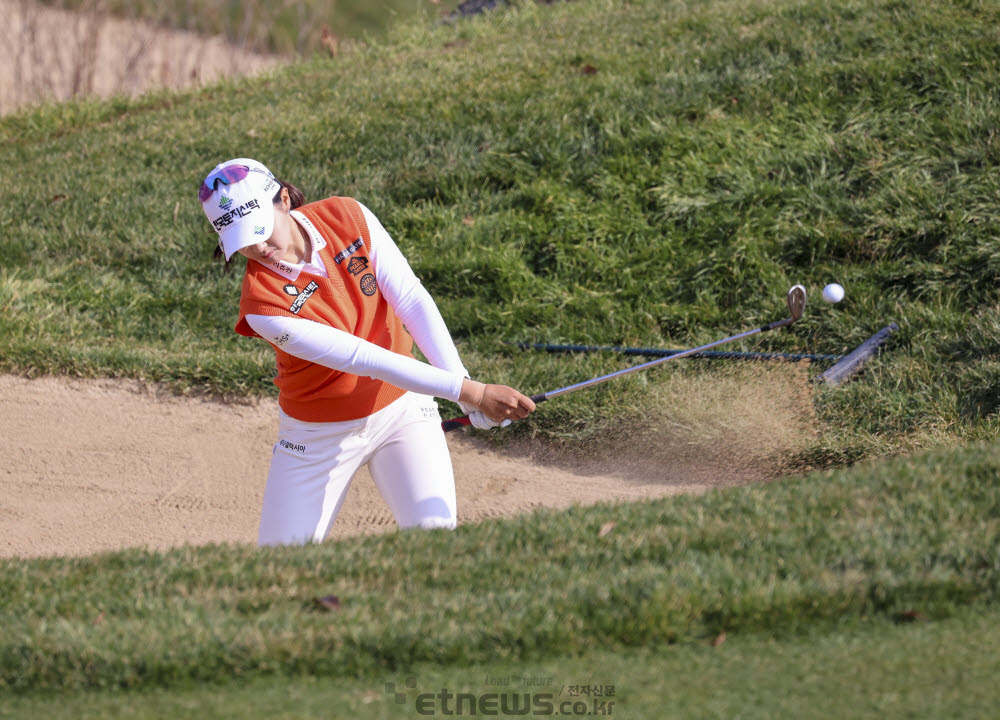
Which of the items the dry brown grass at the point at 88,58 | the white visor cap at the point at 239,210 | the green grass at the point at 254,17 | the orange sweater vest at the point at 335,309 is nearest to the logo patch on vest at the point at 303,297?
the orange sweater vest at the point at 335,309

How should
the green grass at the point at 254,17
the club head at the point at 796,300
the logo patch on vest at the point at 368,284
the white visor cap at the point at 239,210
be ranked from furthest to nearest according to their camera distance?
the green grass at the point at 254,17
the club head at the point at 796,300
the logo patch on vest at the point at 368,284
the white visor cap at the point at 239,210

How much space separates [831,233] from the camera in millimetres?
7004

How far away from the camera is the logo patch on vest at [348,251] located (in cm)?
430

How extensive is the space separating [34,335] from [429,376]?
4.34 metres

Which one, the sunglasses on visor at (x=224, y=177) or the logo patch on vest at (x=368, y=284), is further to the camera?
the logo patch on vest at (x=368, y=284)

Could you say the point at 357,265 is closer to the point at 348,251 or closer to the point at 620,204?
the point at 348,251

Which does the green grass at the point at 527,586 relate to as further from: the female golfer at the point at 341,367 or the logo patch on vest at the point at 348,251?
the logo patch on vest at the point at 348,251

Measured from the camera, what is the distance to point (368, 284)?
4395 mm

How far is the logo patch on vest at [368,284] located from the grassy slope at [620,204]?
222 centimetres

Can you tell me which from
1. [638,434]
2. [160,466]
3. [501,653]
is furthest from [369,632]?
[160,466]

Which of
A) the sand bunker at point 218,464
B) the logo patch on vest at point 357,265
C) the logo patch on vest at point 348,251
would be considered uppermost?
the logo patch on vest at point 348,251

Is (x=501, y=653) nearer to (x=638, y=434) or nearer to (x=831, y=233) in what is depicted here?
(x=638, y=434)

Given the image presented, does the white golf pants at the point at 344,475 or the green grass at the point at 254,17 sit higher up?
the white golf pants at the point at 344,475

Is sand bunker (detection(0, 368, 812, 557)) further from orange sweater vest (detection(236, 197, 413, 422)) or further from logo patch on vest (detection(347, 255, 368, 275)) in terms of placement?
logo patch on vest (detection(347, 255, 368, 275))
